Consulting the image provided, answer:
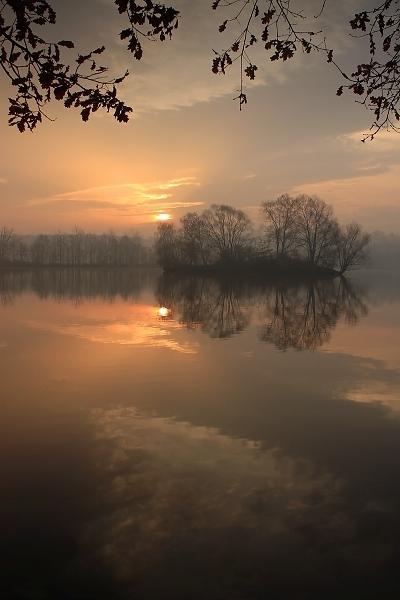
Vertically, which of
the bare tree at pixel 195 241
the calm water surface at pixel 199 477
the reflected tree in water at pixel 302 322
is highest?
the bare tree at pixel 195 241

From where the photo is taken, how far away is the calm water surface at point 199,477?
4.06 m

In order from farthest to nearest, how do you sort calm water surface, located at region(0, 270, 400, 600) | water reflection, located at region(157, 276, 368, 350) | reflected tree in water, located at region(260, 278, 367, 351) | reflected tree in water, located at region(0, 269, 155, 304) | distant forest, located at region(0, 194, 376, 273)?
distant forest, located at region(0, 194, 376, 273) < reflected tree in water, located at region(0, 269, 155, 304) < water reflection, located at region(157, 276, 368, 350) < reflected tree in water, located at region(260, 278, 367, 351) < calm water surface, located at region(0, 270, 400, 600)

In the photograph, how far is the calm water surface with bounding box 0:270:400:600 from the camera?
4.06 metres

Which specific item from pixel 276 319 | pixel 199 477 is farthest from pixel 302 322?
pixel 199 477

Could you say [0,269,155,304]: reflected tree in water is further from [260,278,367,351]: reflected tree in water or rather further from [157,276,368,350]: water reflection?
[260,278,367,351]: reflected tree in water

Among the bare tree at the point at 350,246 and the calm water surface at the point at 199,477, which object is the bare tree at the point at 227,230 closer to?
the bare tree at the point at 350,246

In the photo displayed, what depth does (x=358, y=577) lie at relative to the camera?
13.2 feet

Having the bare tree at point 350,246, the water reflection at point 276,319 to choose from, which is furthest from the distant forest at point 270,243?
the water reflection at point 276,319

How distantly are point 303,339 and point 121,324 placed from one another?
26.2 ft

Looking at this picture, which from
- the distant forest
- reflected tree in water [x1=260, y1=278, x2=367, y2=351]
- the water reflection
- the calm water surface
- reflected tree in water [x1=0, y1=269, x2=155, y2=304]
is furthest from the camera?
the distant forest

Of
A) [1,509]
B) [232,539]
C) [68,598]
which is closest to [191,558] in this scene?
[232,539]

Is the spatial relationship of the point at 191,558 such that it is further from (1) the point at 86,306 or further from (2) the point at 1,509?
(1) the point at 86,306

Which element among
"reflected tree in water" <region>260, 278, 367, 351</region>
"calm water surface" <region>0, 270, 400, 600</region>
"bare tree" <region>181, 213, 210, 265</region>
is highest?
"bare tree" <region>181, 213, 210, 265</region>

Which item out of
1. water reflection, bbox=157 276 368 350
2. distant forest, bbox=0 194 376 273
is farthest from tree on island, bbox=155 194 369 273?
water reflection, bbox=157 276 368 350
